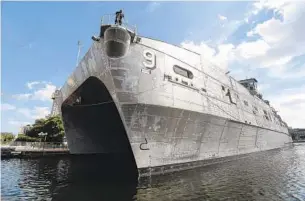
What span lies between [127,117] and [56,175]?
873 cm

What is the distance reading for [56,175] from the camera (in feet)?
62.8

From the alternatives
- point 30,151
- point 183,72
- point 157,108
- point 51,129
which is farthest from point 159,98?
point 51,129

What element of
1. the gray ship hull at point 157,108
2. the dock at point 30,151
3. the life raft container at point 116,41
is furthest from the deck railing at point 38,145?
the life raft container at point 116,41

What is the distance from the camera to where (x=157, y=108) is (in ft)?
54.1

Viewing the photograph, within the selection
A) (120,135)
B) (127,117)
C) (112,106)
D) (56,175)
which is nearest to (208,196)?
(127,117)

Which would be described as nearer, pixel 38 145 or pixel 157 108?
pixel 157 108

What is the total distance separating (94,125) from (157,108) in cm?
1543

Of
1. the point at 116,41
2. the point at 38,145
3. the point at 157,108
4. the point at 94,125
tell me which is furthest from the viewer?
the point at 38,145

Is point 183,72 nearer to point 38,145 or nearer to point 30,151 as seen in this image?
point 30,151

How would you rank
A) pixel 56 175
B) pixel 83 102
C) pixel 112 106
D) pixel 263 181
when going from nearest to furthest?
pixel 263 181 < pixel 56 175 < pixel 112 106 < pixel 83 102

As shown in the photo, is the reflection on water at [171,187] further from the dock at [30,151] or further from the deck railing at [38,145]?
the deck railing at [38,145]

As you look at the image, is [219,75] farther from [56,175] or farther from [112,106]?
[56,175]

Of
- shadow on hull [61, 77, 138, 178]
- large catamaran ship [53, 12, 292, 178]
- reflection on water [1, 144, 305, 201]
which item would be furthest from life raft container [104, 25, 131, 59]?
reflection on water [1, 144, 305, 201]

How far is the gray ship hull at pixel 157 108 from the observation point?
52.6 ft
